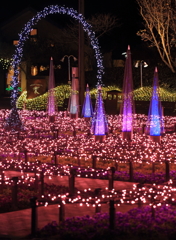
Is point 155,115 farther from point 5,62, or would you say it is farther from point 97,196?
point 5,62

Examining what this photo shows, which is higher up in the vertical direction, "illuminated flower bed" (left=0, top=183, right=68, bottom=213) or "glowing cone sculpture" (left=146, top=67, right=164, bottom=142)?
"glowing cone sculpture" (left=146, top=67, right=164, bottom=142)

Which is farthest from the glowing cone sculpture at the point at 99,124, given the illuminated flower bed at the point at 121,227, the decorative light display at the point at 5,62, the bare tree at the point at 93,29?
the decorative light display at the point at 5,62

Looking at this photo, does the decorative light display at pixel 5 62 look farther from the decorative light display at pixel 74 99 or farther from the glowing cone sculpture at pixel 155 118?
the glowing cone sculpture at pixel 155 118

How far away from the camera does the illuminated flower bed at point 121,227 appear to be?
6.89 meters

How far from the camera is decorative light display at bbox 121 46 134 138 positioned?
52.2 ft

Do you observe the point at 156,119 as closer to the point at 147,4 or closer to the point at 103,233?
the point at 103,233

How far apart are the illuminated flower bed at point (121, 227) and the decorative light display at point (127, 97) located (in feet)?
27.1

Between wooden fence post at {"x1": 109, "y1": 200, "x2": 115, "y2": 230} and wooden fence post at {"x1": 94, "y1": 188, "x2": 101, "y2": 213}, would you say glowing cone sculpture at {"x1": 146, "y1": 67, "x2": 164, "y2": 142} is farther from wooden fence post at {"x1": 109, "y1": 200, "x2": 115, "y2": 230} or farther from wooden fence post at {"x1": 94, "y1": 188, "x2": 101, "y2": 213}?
wooden fence post at {"x1": 109, "y1": 200, "x2": 115, "y2": 230}

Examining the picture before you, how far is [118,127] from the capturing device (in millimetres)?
21281

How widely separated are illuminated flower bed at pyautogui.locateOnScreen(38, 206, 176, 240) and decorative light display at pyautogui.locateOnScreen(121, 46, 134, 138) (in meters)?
8.27

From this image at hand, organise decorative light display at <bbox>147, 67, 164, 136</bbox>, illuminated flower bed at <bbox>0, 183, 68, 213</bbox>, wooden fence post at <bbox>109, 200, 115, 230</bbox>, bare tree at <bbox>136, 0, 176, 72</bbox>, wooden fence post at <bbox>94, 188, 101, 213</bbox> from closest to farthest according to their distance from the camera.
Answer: wooden fence post at <bbox>109, 200, 115, 230</bbox>
wooden fence post at <bbox>94, 188, 101, 213</bbox>
illuminated flower bed at <bbox>0, 183, 68, 213</bbox>
decorative light display at <bbox>147, 67, 164, 136</bbox>
bare tree at <bbox>136, 0, 176, 72</bbox>

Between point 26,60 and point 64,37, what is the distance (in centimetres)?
425

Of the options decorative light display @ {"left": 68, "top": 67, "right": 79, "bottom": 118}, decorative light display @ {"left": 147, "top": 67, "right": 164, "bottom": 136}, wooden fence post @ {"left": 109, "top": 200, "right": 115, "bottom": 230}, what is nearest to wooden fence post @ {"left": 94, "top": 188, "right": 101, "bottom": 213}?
wooden fence post @ {"left": 109, "top": 200, "right": 115, "bottom": 230}

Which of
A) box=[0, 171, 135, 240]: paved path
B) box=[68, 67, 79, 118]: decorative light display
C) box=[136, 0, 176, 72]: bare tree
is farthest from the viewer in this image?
box=[136, 0, 176, 72]: bare tree
